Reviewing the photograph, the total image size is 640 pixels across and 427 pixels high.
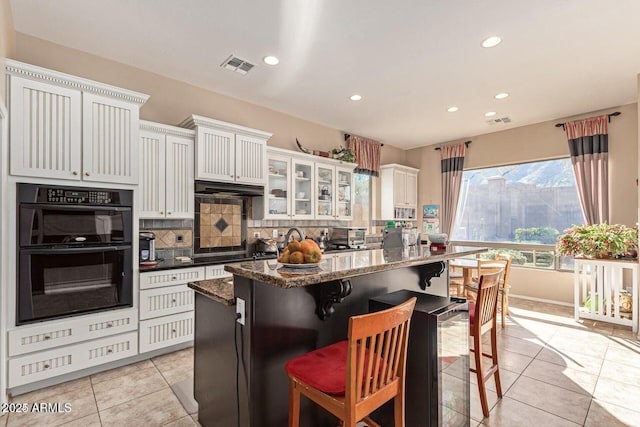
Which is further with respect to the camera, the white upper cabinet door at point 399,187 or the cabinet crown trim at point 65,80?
the white upper cabinet door at point 399,187

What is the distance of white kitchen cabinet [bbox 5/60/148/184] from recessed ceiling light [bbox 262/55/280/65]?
1242 mm

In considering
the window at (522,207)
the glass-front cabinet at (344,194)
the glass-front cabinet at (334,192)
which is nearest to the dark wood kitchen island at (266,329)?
the glass-front cabinet at (334,192)

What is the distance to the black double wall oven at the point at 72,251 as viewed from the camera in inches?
93.0

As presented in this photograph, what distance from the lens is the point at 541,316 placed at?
4.39 m

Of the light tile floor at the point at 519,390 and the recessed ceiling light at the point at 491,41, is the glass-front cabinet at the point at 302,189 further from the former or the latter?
the recessed ceiling light at the point at 491,41

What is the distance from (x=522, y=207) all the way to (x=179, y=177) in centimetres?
557

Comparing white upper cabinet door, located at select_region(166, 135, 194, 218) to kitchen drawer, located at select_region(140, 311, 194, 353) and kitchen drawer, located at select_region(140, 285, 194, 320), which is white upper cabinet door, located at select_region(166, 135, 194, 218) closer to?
kitchen drawer, located at select_region(140, 285, 194, 320)

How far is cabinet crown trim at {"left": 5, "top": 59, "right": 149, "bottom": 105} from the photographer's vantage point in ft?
Result: 7.67

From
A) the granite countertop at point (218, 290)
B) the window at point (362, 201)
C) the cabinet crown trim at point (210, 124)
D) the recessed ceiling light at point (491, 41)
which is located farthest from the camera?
the window at point (362, 201)

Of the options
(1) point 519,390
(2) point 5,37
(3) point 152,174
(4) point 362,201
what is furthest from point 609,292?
(2) point 5,37

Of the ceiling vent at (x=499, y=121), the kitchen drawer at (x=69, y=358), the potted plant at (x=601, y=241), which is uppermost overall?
the ceiling vent at (x=499, y=121)

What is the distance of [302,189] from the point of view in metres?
4.76

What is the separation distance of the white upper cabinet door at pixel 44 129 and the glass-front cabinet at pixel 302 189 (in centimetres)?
259


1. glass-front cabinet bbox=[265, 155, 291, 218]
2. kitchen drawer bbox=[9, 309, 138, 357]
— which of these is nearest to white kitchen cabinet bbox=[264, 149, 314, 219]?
glass-front cabinet bbox=[265, 155, 291, 218]
